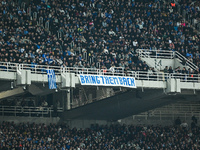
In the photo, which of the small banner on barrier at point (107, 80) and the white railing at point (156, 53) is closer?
the small banner on barrier at point (107, 80)

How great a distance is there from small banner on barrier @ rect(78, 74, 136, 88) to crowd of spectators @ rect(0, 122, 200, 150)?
5590mm

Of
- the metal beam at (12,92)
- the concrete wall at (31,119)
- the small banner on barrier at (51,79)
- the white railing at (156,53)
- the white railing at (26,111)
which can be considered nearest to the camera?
the small banner on barrier at (51,79)

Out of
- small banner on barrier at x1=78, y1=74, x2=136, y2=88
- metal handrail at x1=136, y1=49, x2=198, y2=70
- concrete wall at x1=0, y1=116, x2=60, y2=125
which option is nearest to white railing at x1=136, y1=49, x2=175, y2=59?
metal handrail at x1=136, y1=49, x2=198, y2=70

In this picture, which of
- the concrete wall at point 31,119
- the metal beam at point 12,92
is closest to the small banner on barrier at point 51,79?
the metal beam at point 12,92

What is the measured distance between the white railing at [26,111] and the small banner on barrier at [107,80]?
25.8ft

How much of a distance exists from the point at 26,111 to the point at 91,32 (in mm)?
8117

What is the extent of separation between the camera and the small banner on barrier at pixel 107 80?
147 ft

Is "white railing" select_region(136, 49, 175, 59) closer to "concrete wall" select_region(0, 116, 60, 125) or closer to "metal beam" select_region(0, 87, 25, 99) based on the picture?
"concrete wall" select_region(0, 116, 60, 125)

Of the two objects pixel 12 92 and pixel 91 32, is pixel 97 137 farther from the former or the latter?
pixel 91 32

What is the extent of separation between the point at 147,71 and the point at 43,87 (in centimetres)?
886

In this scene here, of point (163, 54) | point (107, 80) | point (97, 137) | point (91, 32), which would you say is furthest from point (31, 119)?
point (163, 54)

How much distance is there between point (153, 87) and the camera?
154ft

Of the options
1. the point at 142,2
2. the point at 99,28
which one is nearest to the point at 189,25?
the point at 142,2

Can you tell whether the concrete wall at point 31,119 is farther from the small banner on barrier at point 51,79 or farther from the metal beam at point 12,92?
the small banner on barrier at point 51,79
